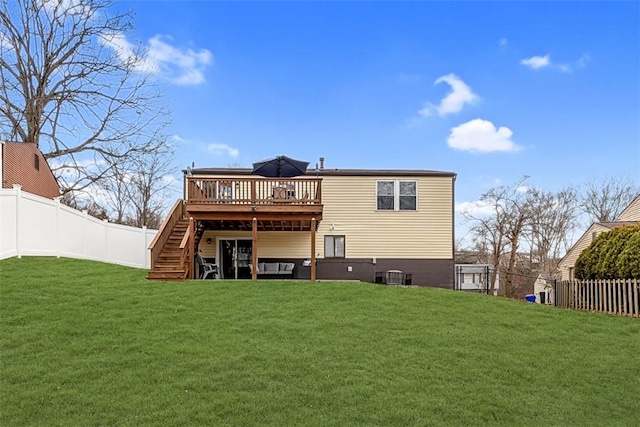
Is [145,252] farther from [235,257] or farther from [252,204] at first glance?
[252,204]

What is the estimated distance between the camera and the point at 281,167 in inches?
576

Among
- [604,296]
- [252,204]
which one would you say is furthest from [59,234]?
[604,296]

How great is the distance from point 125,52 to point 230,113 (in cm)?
568

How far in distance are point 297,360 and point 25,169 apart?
46.8 ft

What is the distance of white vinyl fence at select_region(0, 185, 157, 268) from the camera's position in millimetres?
11594

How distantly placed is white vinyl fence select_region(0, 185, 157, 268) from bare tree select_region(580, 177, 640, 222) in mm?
30910

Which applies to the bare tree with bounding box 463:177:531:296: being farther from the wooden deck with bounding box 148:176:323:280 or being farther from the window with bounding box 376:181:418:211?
the wooden deck with bounding box 148:176:323:280

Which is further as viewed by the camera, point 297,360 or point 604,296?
point 604,296

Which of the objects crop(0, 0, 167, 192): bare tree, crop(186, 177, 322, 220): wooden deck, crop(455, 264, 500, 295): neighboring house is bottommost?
crop(455, 264, 500, 295): neighboring house

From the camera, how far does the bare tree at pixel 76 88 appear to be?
20.0 metres

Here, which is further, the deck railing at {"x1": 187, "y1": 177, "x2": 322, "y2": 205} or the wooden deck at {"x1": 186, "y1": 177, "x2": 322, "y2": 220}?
the deck railing at {"x1": 187, "y1": 177, "x2": 322, "y2": 205}

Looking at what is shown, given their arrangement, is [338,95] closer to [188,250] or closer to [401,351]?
[188,250]

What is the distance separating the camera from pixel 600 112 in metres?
17.4

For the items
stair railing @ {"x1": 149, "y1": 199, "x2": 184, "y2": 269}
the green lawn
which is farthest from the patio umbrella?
the green lawn
